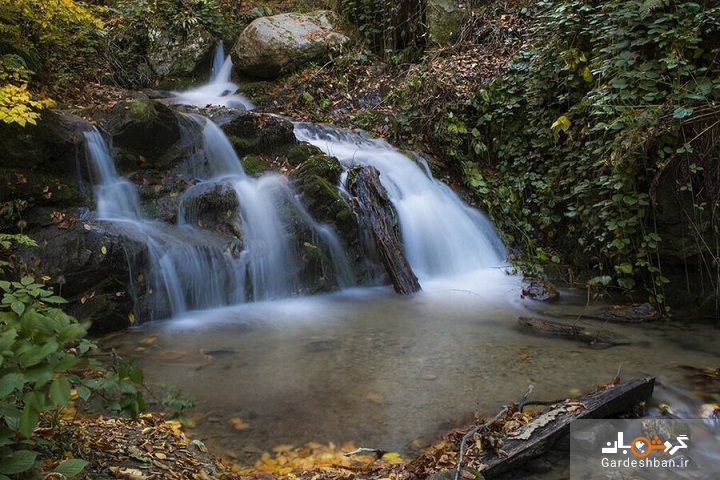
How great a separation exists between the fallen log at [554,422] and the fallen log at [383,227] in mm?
3112

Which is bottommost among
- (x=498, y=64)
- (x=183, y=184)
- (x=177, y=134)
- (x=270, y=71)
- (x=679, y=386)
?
(x=679, y=386)

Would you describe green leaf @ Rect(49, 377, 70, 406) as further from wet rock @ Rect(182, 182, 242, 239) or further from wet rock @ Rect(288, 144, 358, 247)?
wet rock @ Rect(288, 144, 358, 247)

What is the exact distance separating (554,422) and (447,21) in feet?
30.9

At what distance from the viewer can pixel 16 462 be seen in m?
1.37

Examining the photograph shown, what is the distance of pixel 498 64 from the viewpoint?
8.45 m

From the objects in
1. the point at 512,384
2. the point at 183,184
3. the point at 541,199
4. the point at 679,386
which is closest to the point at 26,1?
the point at 183,184

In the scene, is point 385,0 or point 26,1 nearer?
point 26,1

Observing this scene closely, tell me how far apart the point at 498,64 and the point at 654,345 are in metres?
5.81

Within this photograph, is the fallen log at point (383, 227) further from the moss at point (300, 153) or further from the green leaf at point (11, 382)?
the green leaf at point (11, 382)

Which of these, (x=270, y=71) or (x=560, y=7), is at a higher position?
(x=270, y=71)

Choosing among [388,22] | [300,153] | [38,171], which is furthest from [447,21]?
[38,171]

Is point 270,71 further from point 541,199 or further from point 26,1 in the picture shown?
point 541,199

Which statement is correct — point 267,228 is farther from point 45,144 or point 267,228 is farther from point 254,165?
point 45,144

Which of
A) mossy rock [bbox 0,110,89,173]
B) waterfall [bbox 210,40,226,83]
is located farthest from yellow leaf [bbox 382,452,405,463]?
waterfall [bbox 210,40,226,83]
